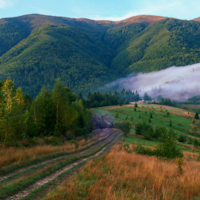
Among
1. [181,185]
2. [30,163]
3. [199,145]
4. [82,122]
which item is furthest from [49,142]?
[199,145]

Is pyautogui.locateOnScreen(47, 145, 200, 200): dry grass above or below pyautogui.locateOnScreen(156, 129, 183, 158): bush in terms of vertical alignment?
above

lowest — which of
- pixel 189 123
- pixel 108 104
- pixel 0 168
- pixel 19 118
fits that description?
pixel 189 123

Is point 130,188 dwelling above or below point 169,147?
above

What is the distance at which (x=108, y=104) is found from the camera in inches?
7175

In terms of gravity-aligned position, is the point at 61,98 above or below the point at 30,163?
above

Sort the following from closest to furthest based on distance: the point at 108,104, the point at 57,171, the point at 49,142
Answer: the point at 57,171
the point at 49,142
the point at 108,104

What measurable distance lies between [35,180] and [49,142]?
14.4m

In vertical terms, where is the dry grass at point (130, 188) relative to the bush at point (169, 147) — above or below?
above

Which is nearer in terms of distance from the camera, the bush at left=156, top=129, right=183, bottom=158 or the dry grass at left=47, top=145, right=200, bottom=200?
the dry grass at left=47, top=145, right=200, bottom=200

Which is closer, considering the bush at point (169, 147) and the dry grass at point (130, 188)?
the dry grass at point (130, 188)

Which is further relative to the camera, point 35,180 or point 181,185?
point 35,180

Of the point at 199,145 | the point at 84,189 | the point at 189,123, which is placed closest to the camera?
the point at 84,189

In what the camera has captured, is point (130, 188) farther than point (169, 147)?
No

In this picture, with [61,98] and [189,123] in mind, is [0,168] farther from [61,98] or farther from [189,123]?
[189,123]
